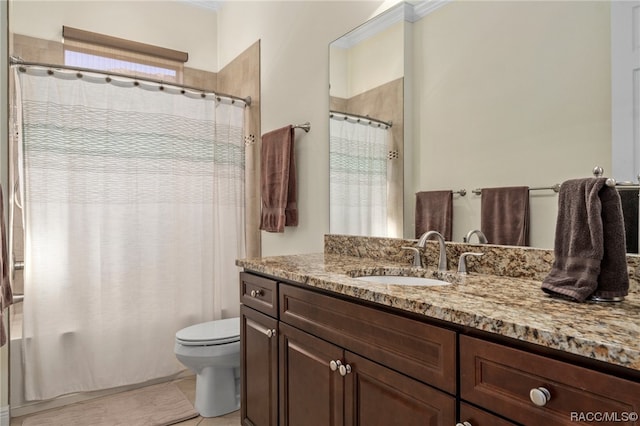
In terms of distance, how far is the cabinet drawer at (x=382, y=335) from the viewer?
3.02 feet

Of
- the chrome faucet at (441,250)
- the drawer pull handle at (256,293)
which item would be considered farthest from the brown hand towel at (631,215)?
the drawer pull handle at (256,293)

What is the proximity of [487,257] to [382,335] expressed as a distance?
58 cm

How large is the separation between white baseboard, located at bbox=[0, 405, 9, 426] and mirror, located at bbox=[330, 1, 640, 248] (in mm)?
2237

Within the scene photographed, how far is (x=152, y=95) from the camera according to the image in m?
2.55

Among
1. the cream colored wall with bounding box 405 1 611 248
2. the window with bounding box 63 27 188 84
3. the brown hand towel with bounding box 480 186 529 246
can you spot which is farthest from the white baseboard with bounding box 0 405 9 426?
the brown hand towel with bounding box 480 186 529 246

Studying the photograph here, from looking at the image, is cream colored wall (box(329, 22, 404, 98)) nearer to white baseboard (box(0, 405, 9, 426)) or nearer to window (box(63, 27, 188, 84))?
window (box(63, 27, 188, 84))

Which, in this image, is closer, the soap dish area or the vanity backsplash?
the vanity backsplash

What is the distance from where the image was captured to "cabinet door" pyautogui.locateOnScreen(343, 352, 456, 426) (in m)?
0.93

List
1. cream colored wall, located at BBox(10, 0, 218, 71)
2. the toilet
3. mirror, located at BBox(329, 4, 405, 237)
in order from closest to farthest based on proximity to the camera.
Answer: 1. mirror, located at BBox(329, 4, 405, 237)
2. the toilet
3. cream colored wall, located at BBox(10, 0, 218, 71)

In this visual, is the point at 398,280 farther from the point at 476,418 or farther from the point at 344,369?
the point at 476,418

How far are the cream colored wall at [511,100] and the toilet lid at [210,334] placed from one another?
3.86ft

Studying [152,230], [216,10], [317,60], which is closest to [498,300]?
[317,60]

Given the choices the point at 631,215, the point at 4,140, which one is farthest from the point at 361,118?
the point at 4,140

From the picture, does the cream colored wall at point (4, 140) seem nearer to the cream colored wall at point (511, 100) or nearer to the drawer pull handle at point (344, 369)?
the drawer pull handle at point (344, 369)
